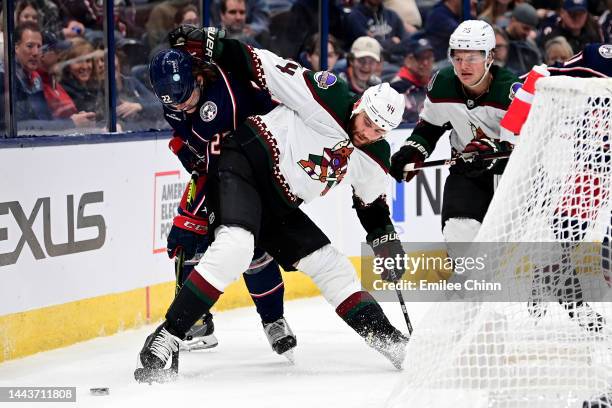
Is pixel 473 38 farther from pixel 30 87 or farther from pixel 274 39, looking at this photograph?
pixel 274 39

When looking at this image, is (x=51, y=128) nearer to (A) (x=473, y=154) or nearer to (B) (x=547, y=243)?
(A) (x=473, y=154)

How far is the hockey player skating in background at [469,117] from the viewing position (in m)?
4.12

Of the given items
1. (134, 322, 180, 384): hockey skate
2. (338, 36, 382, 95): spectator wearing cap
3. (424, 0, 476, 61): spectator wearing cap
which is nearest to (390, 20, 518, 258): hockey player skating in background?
(134, 322, 180, 384): hockey skate

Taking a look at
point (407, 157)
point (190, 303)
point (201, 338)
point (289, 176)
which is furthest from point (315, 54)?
point (190, 303)

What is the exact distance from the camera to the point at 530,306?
10.4 ft

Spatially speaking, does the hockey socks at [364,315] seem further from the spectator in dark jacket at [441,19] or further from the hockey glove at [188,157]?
the spectator in dark jacket at [441,19]

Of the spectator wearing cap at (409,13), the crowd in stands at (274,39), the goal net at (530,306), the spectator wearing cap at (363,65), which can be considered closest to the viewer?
the goal net at (530,306)

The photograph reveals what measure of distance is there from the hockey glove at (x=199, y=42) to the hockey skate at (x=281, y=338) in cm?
93

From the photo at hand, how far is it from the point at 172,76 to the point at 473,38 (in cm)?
106

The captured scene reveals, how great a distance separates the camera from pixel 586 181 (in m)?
3.24

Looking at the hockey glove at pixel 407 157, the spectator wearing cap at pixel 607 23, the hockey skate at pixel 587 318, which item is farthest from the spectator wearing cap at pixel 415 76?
the hockey skate at pixel 587 318

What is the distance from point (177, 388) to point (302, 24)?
2.62 m

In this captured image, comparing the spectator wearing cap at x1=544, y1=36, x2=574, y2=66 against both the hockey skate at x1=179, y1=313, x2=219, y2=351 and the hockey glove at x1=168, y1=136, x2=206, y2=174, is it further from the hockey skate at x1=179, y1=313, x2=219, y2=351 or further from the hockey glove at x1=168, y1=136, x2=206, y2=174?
the hockey glove at x1=168, y1=136, x2=206, y2=174

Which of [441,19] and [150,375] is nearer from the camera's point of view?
[150,375]
